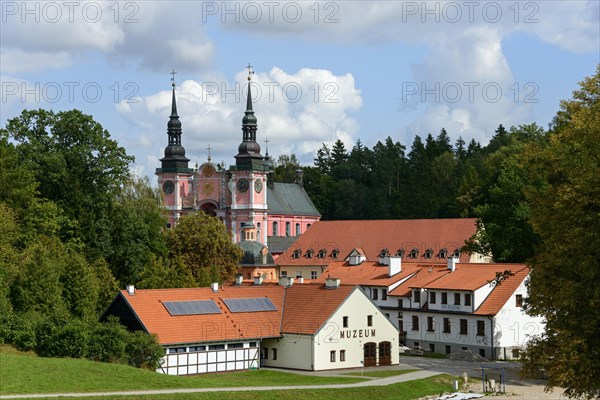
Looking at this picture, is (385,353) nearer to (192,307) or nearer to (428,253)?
(192,307)

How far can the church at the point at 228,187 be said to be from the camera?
13550cm

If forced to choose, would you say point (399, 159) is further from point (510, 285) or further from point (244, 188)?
point (510, 285)

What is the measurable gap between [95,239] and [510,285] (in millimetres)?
28955

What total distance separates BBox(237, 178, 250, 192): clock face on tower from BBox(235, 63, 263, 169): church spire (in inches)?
71.9

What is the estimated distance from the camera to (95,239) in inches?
2881

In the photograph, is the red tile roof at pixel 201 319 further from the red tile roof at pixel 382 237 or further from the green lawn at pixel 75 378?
the red tile roof at pixel 382 237

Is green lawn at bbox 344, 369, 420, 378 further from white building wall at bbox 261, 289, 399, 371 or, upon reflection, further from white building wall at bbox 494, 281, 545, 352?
white building wall at bbox 494, 281, 545, 352

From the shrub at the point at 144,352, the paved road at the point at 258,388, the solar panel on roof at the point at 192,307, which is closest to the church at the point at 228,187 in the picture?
the solar panel on roof at the point at 192,307

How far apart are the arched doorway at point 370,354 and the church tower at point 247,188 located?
2943 inches

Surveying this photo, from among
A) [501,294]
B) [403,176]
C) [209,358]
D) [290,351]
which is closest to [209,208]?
[403,176]

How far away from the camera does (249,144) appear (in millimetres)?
136250

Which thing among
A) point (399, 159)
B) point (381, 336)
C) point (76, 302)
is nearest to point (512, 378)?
point (381, 336)

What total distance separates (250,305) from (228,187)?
7771 centimetres

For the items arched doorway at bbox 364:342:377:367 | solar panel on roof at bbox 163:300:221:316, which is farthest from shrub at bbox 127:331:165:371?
arched doorway at bbox 364:342:377:367
